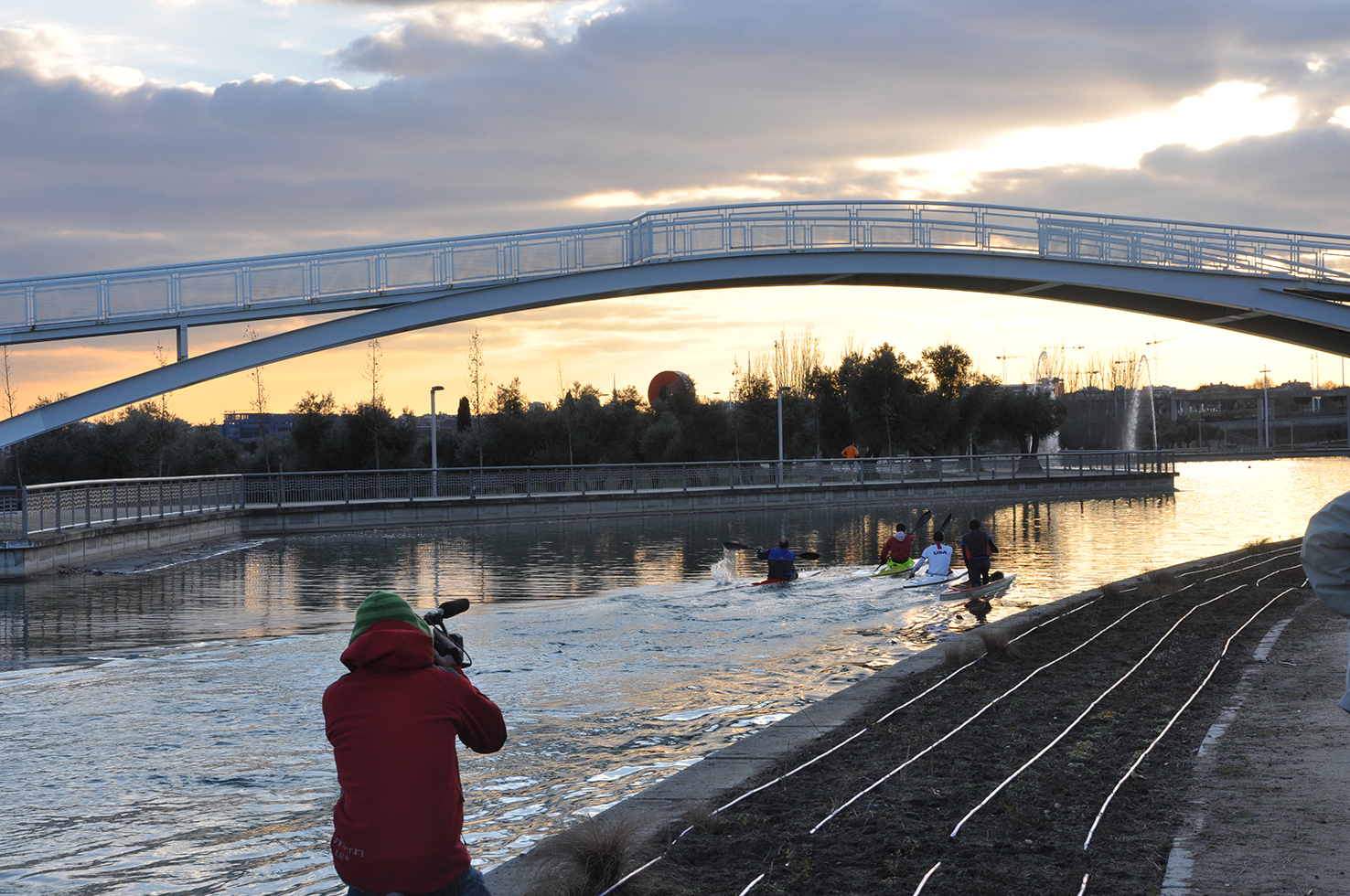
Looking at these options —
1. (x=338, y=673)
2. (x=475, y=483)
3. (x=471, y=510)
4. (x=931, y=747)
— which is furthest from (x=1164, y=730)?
(x=475, y=483)

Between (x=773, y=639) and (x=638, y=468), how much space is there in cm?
3063

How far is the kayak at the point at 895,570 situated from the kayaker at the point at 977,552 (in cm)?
208

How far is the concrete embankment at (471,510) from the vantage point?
2666 cm

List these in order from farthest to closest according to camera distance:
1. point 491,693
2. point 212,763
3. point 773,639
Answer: point 773,639, point 491,693, point 212,763

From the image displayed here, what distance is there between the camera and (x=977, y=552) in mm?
19719

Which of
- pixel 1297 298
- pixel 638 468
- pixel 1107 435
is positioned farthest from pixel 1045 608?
pixel 1107 435

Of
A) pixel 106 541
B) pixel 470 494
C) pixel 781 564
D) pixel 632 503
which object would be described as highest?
pixel 470 494

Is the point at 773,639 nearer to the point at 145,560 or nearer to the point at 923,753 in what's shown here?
the point at 923,753

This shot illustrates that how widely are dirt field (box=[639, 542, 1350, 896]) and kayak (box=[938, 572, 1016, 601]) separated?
7.49 metres

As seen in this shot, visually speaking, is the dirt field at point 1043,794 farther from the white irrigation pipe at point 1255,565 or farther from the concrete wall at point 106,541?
the concrete wall at point 106,541

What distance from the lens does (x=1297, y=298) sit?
27.6 metres

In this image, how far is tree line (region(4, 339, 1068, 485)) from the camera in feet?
190

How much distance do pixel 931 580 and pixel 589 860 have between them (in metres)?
16.1

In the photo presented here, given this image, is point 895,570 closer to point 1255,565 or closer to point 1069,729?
point 1255,565
